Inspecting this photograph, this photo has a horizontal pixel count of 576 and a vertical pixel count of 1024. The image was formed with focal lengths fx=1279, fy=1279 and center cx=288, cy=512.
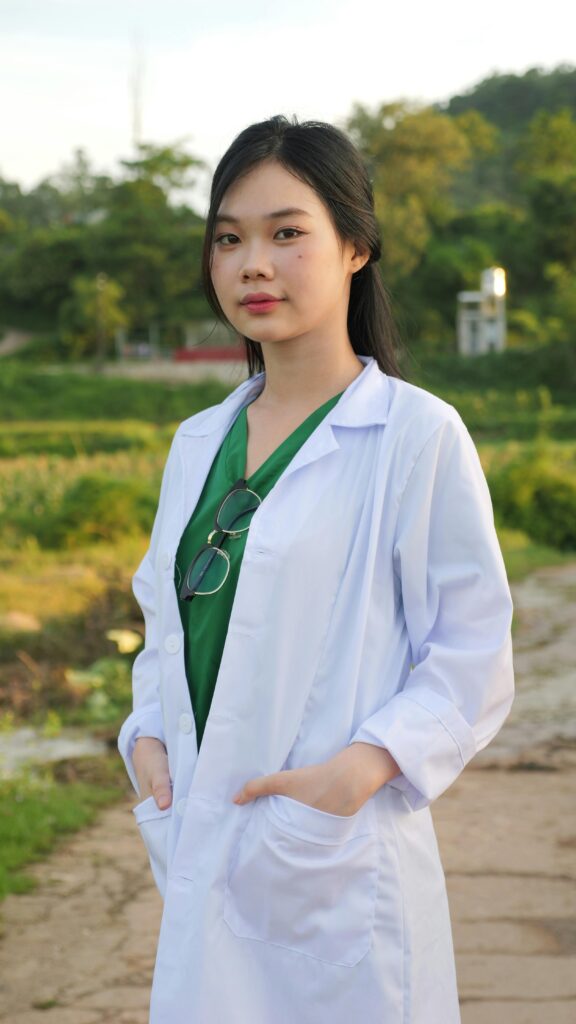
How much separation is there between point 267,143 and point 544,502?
9683mm

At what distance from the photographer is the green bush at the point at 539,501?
35.0 feet

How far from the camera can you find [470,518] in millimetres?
1508

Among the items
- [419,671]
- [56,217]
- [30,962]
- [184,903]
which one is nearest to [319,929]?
[184,903]

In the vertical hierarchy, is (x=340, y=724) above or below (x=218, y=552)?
below

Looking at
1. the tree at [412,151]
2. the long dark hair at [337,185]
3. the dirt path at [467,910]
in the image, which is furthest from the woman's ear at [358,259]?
the tree at [412,151]

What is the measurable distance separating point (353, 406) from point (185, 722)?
45 centimetres

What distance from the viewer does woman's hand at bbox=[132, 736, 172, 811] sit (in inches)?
A: 65.0

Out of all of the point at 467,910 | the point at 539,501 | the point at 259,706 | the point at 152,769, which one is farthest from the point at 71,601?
the point at 259,706

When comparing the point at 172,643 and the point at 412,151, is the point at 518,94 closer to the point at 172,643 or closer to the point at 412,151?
the point at 412,151

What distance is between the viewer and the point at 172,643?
1635 millimetres

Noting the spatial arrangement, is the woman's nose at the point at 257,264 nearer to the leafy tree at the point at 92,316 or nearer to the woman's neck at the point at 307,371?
the woman's neck at the point at 307,371

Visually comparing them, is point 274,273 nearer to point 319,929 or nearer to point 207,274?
point 207,274

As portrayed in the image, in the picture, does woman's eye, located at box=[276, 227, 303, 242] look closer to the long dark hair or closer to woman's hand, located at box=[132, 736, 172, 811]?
the long dark hair

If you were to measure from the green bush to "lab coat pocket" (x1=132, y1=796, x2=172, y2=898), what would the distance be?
9.20m
